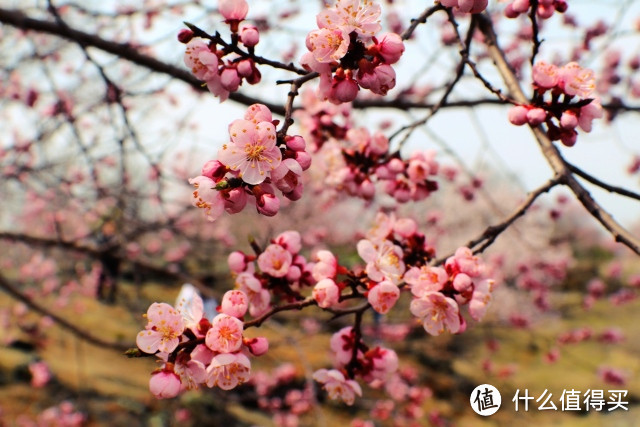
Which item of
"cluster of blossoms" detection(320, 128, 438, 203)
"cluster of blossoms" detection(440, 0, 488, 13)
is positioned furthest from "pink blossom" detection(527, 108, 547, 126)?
"cluster of blossoms" detection(320, 128, 438, 203)

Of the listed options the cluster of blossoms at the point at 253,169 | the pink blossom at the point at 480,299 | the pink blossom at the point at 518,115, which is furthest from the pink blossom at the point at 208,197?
the pink blossom at the point at 518,115

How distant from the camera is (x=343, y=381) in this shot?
1273 mm

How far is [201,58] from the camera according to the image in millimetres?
1107

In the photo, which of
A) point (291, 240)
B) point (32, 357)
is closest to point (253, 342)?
point (291, 240)

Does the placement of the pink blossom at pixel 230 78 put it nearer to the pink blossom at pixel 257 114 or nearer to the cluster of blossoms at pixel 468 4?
the pink blossom at pixel 257 114

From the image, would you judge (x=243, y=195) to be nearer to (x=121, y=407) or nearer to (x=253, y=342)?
(x=253, y=342)

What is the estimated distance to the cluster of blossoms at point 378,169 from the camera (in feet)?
5.78

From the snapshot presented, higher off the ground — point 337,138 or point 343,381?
point 337,138

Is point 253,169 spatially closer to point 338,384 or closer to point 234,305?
point 234,305

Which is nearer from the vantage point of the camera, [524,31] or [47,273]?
[524,31]

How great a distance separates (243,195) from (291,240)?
1.37 feet

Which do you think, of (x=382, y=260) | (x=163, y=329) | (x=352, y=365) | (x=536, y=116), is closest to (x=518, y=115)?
(x=536, y=116)

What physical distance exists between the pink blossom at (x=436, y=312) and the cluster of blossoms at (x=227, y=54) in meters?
0.74

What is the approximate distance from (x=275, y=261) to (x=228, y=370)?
38 cm
